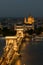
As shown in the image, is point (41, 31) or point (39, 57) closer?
point (39, 57)

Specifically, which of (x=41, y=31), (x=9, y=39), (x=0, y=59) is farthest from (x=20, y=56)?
(x=41, y=31)

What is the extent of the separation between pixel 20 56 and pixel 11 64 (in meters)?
2.12

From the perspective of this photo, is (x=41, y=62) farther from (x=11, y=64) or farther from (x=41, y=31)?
(x=41, y=31)

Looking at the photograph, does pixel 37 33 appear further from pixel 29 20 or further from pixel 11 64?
pixel 11 64

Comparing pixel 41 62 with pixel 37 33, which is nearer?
pixel 41 62

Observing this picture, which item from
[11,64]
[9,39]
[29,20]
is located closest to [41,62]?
[11,64]

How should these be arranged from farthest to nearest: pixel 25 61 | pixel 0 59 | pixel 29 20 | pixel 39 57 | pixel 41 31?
pixel 29 20
pixel 41 31
pixel 39 57
pixel 25 61
pixel 0 59

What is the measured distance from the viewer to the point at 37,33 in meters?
23.2

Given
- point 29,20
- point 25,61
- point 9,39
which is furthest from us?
point 29,20

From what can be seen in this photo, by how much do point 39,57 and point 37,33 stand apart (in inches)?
508

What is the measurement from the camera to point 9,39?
12.3 metres

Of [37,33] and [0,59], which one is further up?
[0,59]

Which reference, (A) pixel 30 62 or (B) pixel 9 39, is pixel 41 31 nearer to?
(B) pixel 9 39

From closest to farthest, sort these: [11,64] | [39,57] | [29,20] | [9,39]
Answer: [11,64] < [39,57] < [9,39] < [29,20]
